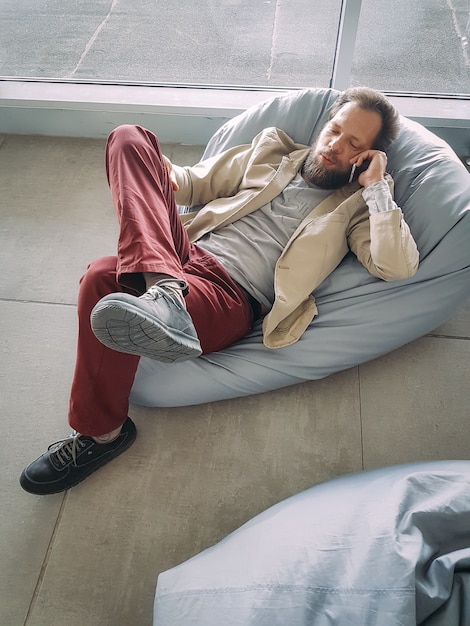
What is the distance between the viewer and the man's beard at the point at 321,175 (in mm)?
1729

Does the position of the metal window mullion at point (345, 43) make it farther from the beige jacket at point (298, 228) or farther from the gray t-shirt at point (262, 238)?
the gray t-shirt at point (262, 238)

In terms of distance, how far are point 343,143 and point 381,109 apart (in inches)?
6.8

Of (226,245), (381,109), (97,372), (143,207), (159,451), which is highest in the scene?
(381,109)

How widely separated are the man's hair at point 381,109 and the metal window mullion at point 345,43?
626 millimetres

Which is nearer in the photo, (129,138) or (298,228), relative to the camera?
(129,138)

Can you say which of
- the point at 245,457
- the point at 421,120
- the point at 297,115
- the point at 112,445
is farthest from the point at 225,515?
the point at 421,120

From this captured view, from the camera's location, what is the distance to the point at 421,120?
2.47 meters

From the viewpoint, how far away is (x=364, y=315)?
171 cm

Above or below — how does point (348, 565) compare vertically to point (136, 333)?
below

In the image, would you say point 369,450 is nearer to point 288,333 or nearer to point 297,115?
point 288,333

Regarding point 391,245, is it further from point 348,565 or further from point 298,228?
point 348,565

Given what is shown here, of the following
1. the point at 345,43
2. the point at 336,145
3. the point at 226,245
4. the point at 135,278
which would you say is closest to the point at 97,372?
the point at 135,278

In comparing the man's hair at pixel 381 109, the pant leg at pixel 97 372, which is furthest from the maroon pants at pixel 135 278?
the man's hair at pixel 381 109

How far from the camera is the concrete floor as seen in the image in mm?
1406
